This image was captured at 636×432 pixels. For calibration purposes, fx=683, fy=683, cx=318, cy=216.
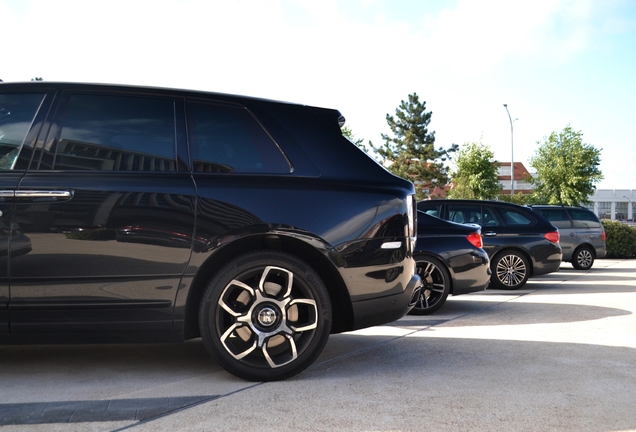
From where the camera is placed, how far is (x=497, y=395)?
4113mm

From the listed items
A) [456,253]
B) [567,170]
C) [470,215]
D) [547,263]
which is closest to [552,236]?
[547,263]

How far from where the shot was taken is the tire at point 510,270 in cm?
1179

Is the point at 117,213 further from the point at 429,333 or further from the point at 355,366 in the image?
the point at 429,333

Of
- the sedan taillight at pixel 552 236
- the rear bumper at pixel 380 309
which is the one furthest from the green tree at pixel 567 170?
the rear bumper at pixel 380 309

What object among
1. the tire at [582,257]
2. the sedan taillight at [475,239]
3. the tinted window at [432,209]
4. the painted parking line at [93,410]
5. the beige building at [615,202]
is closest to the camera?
the painted parking line at [93,410]

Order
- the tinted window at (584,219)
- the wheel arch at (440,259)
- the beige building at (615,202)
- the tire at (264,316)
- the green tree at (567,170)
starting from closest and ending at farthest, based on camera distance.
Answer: the tire at (264,316)
the wheel arch at (440,259)
the tinted window at (584,219)
the green tree at (567,170)
the beige building at (615,202)

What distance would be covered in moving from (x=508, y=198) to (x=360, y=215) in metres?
49.1

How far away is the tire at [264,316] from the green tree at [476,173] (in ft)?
193

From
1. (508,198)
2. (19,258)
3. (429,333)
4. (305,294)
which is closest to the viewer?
(19,258)

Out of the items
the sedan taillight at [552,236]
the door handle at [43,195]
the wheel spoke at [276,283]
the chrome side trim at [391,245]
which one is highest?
the door handle at [43,195]

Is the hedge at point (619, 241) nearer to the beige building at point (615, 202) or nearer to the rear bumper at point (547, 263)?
the rear bumper at point (547, 263)

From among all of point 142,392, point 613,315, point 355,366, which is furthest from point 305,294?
point 613,315

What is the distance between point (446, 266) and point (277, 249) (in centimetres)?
428

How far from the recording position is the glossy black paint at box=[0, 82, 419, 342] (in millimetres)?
4094
